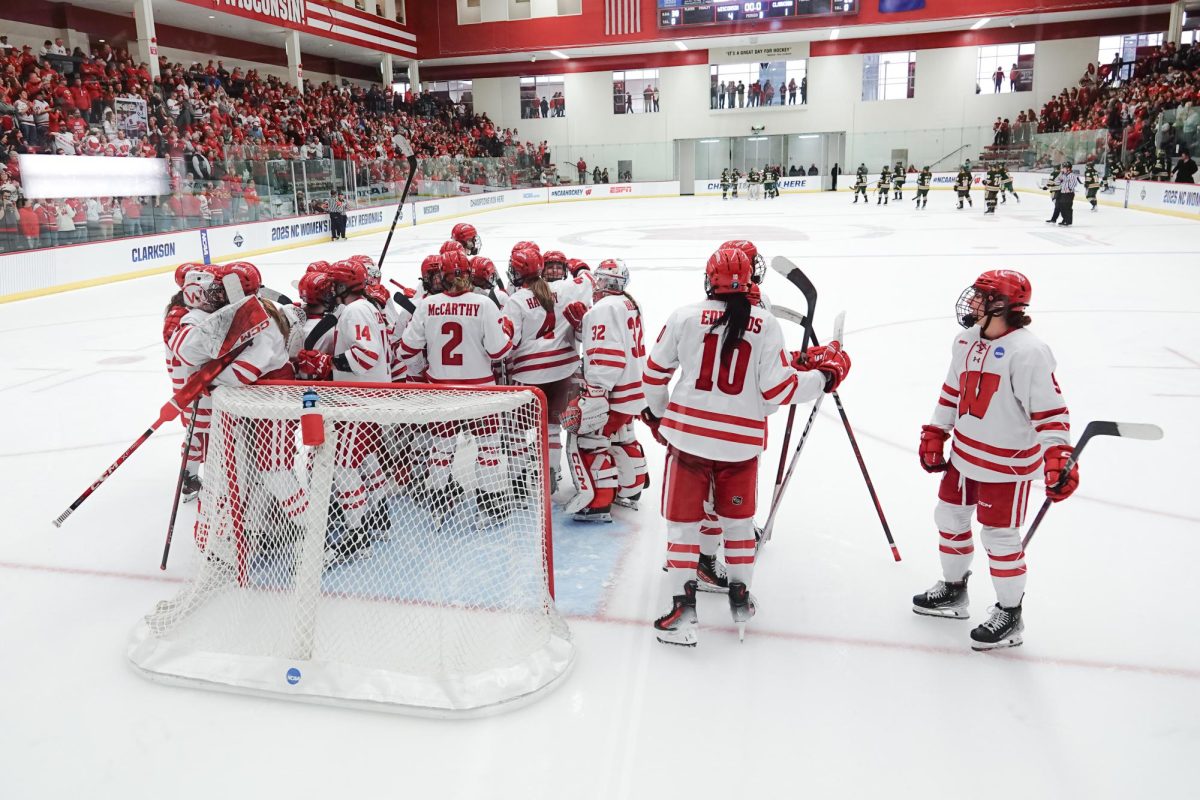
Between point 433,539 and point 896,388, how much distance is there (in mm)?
3797

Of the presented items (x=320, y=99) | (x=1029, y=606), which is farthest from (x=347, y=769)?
(x=320, y=99)

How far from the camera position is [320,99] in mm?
23672

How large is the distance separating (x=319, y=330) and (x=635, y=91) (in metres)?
31.6

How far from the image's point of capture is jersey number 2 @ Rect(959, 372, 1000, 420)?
2.63m

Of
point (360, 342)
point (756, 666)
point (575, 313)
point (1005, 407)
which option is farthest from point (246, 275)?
point (1005, 407)

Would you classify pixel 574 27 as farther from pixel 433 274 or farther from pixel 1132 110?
pixel 433 274

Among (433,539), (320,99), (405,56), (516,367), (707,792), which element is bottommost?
(707,792)

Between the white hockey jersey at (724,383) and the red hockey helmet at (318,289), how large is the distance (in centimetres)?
156

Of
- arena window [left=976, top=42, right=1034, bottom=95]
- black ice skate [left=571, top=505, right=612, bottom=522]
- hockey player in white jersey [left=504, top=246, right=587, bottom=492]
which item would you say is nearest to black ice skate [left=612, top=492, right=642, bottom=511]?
black ice skate [left=571, top=505, right=612, bottom=522]

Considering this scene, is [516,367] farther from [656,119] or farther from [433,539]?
[656,119]

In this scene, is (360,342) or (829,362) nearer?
(829,362)

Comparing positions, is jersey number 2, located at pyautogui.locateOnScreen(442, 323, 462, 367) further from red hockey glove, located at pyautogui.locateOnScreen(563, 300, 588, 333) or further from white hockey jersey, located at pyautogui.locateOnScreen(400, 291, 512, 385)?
red hockey glove, located at pyautogui.locateOnScreen(563, 300, 588, 333)

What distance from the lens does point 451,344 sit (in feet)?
12.0

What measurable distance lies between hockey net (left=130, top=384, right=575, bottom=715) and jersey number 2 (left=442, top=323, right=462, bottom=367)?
0.69 meters
